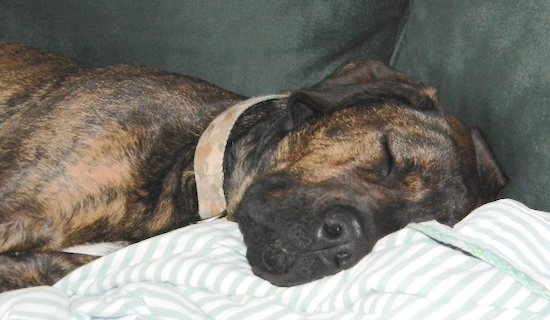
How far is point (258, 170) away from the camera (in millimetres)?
2393

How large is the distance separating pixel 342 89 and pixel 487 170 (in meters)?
0.55

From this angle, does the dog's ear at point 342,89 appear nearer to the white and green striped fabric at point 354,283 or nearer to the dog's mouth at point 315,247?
the dog's mouth at point 315,247

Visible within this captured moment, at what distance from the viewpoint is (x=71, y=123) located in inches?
94.8

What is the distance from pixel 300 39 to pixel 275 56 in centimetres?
13

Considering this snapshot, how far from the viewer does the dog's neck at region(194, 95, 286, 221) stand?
238 centimetres

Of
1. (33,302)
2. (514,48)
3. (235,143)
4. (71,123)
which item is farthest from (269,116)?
(33,302)

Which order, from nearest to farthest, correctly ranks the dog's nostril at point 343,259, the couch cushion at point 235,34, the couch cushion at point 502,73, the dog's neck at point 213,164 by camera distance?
1. the dog's nostril at point 343,259
2. the couch cushion at point 502,73
3. the dog's neck at point 213,164
4. the couch cushion at point 235,34

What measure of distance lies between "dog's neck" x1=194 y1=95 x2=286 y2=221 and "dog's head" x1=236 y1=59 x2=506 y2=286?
0.53 feet

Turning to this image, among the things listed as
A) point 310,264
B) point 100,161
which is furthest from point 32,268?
point 310,264

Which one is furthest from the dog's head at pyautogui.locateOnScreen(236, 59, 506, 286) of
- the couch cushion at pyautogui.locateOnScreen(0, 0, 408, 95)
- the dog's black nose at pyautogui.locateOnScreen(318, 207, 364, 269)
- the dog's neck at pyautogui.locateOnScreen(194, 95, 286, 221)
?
the couch cushion at pyautogui.locateOnScreen(0, 0, 408, 95)

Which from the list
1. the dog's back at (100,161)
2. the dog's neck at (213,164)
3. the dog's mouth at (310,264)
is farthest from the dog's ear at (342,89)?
the dog's mouth at (310,264)

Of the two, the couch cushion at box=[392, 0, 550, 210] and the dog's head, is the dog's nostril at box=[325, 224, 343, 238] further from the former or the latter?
the couch cushion at box=[392, 0, 550, 210]

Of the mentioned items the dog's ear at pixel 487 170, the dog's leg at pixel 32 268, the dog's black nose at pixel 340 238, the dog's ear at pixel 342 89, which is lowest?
the dog's leg at pixel 32 268

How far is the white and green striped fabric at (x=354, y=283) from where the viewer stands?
173cm
